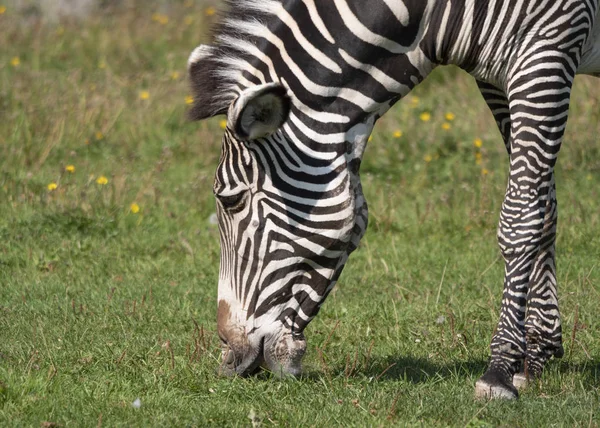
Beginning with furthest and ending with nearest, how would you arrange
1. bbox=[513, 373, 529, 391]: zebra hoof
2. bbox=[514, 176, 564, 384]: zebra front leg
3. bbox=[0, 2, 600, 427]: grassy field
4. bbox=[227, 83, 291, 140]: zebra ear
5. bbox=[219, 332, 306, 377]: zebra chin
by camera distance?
bbox=[514, 176, 564, 384]: zebra front leg → bbox=[513, 373, 529, 391]: zebra hoof → bbox=[219, 332, 306, 377]: zebra chin → bbox=[0, 2, 600, 427]: grassy field → bbox=[227, 83, 291, 140]: zebra ear

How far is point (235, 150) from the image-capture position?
4801mm

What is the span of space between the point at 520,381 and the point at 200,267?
3.01 m

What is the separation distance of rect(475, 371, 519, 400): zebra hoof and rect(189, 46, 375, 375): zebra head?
92 centimetres

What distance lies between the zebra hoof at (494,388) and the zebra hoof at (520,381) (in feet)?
1.07

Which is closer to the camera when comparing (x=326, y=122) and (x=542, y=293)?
(x=326, y=122)

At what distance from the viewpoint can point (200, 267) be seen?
7426mm

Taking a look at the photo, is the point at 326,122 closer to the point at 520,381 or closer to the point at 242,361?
the point at 242,361

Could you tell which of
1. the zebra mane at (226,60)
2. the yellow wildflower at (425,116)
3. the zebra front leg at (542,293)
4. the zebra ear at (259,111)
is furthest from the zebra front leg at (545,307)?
the yellow wildflower at (425,116)

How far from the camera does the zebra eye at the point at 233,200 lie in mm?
4797

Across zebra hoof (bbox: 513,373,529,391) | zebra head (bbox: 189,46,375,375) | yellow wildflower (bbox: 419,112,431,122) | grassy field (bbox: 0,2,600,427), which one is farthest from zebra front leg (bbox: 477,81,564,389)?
yellow wildflower (bbox: 419,112,431,122)

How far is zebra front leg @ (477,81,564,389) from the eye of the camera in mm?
5551

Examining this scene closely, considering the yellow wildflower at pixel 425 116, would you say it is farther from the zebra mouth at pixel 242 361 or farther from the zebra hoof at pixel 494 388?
the zebra mouth at pixel 242 361

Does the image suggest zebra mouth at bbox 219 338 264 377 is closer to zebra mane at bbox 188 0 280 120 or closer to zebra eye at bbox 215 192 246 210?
zebra eye at bbox 215 192 246 210

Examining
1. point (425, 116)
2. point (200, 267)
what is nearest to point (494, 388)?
point (200, 267)
